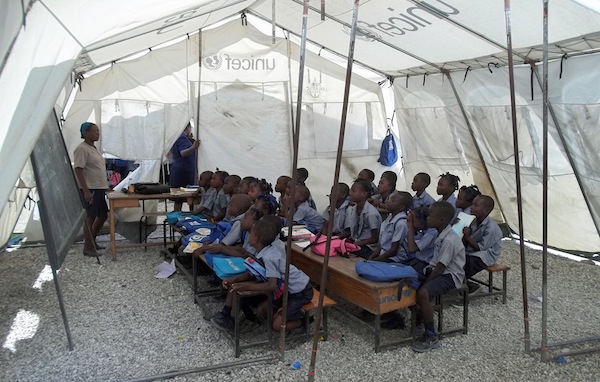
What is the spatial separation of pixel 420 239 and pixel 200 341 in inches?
80.3

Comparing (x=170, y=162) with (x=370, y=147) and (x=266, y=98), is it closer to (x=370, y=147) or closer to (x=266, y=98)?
(x=266, y=98)

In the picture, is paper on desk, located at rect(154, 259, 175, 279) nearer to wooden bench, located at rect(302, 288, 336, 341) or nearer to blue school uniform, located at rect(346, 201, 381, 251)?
blue school uniform, located at rect(346, 201, 381, 251)

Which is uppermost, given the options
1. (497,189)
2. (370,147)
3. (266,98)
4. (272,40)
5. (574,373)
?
(272,40)

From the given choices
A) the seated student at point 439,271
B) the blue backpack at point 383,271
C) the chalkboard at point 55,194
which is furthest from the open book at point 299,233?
the chalkboard at point 55,194

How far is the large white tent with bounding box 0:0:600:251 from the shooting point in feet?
16.3

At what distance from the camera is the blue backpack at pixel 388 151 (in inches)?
352

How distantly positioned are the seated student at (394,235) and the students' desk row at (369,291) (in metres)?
0.29

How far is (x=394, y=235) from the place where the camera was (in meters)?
4.62

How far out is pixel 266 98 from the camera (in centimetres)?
852

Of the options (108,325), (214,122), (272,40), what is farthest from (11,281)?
(272,40)

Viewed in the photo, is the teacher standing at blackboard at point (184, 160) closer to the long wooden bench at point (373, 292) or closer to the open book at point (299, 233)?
the open book at point (299, 233)

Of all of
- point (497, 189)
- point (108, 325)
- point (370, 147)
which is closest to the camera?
point (108, 325)

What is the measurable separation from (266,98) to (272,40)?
36.4 inches

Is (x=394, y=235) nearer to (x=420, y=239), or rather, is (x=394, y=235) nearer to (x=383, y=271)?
(x=420, y=239)
